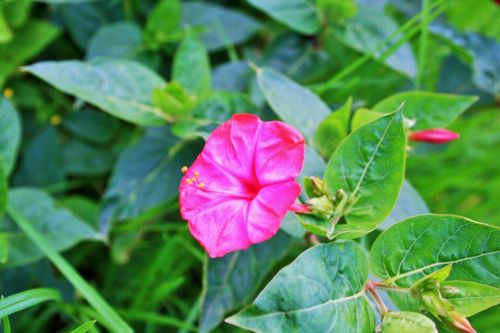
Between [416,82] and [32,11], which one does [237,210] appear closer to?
[416,82]

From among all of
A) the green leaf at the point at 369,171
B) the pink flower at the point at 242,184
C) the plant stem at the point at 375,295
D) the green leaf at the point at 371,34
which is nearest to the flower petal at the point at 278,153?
the pink flower at the point at 242,184

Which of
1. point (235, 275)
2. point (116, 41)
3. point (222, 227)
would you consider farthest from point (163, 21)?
point (222, 227)

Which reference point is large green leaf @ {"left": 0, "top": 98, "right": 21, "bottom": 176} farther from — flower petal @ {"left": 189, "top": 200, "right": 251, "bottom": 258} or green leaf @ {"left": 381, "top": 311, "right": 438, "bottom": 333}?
green leaf @ {"left": 381, "top": 311, "right": 438, "bottom": 333}

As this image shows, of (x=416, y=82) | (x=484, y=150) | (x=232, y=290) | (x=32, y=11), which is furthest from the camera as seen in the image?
(x=484, y=150)

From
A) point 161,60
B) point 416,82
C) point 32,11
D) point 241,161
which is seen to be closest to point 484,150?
point 416,82

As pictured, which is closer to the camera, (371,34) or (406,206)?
(406,206)

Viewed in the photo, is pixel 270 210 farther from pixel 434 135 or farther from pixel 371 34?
pixel 371 34

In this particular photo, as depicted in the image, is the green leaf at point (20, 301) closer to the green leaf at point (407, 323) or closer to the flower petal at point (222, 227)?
the flower petal at point (222, 227)
